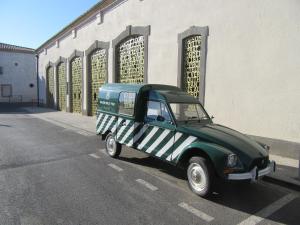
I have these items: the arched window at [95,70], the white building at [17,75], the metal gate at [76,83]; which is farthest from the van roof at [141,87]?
the white building at [17,75]

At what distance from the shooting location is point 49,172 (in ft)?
19.9

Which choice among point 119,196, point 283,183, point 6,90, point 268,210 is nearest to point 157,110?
point 119,196

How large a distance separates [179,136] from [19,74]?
36.3 meters

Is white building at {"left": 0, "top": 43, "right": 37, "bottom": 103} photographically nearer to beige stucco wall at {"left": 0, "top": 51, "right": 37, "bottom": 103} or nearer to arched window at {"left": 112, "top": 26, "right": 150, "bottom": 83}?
beige stucco wall at {"left": 0, "top": 51, "right": 37, "bottom": 103}

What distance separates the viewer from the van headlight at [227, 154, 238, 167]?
4469mm

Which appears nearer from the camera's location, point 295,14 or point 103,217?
point 103,217

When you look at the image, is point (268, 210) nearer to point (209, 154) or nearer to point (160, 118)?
point (209, 154)

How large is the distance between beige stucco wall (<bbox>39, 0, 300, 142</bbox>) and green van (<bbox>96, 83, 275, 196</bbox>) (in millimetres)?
2514

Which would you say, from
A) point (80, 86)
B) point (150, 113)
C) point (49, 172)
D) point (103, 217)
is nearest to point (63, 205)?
point (103, 217)

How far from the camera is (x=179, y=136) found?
17.5 feet

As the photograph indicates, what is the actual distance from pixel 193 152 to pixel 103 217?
205 centimetres

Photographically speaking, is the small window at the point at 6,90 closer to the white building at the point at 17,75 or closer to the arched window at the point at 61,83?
the white building at the point at 17,75

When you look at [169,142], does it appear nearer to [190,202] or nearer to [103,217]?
[190,202]

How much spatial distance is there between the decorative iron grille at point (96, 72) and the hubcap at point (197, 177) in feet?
38.8
